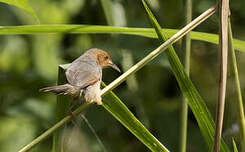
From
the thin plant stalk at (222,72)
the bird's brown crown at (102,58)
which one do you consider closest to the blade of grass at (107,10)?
the bird's brown crown at (102,58)

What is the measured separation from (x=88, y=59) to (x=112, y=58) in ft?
2.52

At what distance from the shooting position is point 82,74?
262 centimetres

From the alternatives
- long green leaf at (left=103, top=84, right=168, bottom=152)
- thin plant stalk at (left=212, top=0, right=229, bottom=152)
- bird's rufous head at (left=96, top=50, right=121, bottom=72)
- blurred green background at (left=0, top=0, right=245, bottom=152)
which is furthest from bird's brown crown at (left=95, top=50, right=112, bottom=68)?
thin plant stalk at (left=212, top=0, right=229, bottom=152)

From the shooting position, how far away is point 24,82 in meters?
3.98

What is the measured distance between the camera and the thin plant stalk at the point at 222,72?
5.57 feet

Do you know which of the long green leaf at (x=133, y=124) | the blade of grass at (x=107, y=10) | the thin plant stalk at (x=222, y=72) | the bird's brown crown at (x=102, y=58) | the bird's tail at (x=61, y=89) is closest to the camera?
the thin plant stalk at (x=222, y=72)

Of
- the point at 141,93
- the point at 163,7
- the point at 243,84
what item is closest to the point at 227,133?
the point at 243,84

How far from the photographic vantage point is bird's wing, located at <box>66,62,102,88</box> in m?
2.46

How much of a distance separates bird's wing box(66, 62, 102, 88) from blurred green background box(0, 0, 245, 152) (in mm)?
840

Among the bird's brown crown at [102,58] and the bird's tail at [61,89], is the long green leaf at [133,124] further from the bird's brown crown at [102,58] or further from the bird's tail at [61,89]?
the bird's brown crown at [102,58]

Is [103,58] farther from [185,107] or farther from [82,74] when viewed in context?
[185,107]

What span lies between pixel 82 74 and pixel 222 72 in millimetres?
1099

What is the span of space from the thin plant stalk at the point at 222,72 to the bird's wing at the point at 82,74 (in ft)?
3.12

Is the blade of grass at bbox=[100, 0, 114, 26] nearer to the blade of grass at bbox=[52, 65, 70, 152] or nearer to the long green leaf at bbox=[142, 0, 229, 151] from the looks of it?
the blade of grass at bbox=[52, 65, 70, 152]
